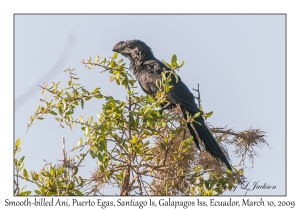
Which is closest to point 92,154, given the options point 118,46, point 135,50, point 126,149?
point 126,149

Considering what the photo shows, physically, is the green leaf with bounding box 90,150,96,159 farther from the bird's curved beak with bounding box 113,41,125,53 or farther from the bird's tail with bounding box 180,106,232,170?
the bird's curved beak with bounding box 113,41,125,53

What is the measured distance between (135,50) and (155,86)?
761 mm

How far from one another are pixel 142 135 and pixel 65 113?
65cm

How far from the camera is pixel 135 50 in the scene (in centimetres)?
678

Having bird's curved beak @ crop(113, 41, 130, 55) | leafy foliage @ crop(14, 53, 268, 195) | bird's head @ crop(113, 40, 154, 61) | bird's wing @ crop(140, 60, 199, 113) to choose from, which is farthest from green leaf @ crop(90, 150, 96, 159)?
bird's curved beak @ crop(113, 41, 130, 55)

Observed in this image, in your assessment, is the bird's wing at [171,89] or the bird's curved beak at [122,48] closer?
the bird's wing at [171,89]

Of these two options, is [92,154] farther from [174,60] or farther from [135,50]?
[135,50]

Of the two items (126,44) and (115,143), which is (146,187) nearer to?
(115,143)

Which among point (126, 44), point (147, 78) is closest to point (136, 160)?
point (147, 78)

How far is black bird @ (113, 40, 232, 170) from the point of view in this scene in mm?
5253

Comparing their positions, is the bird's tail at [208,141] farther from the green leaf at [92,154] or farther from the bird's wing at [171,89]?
the green leaf at [92,154]

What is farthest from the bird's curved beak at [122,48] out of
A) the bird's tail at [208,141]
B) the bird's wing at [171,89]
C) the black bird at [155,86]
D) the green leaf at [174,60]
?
the green leaf at [174,60]

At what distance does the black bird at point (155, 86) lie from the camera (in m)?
5.25
